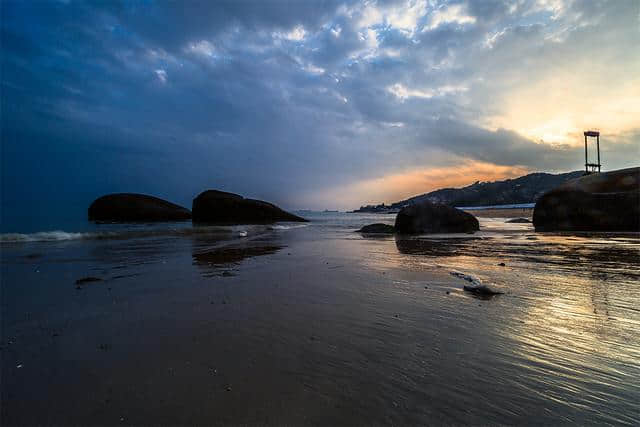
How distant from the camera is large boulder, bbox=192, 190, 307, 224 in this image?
93.9ft

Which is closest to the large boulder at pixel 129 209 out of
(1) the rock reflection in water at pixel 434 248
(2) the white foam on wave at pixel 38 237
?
(2) the white foam on wave at pixel 38 237

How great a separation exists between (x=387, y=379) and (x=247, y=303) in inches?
80.8

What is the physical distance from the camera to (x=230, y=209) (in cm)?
2858

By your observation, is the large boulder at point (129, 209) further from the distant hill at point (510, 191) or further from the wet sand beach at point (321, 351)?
the distant hill at point (510, 191)

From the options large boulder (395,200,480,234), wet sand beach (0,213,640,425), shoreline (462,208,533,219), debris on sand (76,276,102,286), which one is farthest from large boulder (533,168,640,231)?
shoreline (462,208,533,219)

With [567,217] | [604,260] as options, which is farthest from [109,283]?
[567,217]

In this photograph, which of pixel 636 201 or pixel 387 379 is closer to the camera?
pixel 387 379

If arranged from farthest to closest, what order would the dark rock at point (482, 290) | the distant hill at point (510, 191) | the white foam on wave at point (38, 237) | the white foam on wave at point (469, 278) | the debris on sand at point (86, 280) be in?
the distant hill at point (510, 191) → the white foam on wave at point (38, 237) → the debris on sand at point (86, 280) → the white foam on wave at point (469, 278) → the dark rock at point (482, 290)

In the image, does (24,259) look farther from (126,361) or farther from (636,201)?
(636,201)

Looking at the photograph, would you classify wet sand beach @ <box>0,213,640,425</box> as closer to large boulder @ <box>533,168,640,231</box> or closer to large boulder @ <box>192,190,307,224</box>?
large boulder @ <box>533,168,640,231</box>

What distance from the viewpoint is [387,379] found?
1.66 metres

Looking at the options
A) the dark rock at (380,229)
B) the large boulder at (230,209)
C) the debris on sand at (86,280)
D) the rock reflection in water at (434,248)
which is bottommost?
the rock reflection in water at (434,248)

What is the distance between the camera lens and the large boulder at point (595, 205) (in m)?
13.2

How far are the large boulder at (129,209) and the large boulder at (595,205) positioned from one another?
3566 centimetres
